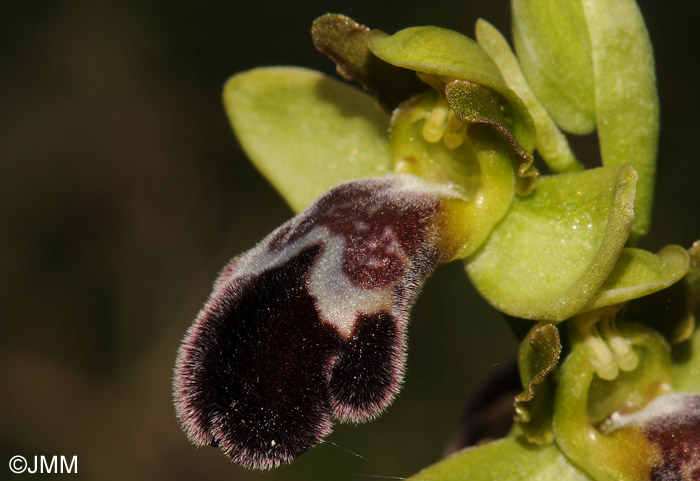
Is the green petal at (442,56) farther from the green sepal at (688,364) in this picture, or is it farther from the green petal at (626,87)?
the green sepal at (688,364)

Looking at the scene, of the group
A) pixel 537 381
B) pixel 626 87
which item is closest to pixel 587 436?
pixel 537 381

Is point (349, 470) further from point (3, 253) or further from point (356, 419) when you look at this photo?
point (356, 419)

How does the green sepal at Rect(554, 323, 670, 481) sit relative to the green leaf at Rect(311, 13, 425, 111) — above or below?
below

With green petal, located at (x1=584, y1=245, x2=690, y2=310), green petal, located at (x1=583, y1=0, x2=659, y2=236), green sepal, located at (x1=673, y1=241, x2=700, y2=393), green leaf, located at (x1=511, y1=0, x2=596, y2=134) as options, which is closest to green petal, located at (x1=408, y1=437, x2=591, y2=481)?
green sepal, located at (x1=673, y1=241, x2=700, y2=393)

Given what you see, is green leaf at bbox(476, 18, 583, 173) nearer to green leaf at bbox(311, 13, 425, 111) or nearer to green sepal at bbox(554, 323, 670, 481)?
green leaf at bbox(311, 13, 425, 111)

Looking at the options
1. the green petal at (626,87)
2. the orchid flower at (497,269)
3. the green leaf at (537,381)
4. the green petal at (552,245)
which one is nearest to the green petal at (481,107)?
the orchid flower at (497,269)

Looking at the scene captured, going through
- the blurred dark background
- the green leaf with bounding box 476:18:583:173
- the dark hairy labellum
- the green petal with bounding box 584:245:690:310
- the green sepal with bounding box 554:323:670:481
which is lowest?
the blurred dark background

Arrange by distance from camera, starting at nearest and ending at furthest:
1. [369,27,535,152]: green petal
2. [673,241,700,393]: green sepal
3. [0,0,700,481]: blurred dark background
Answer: [369,27,535,152]: green petal, [673,241,700,393]: green sepal, [0,0,700,481]: blurred dark background

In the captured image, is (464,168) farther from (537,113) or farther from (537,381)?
(537,381)
